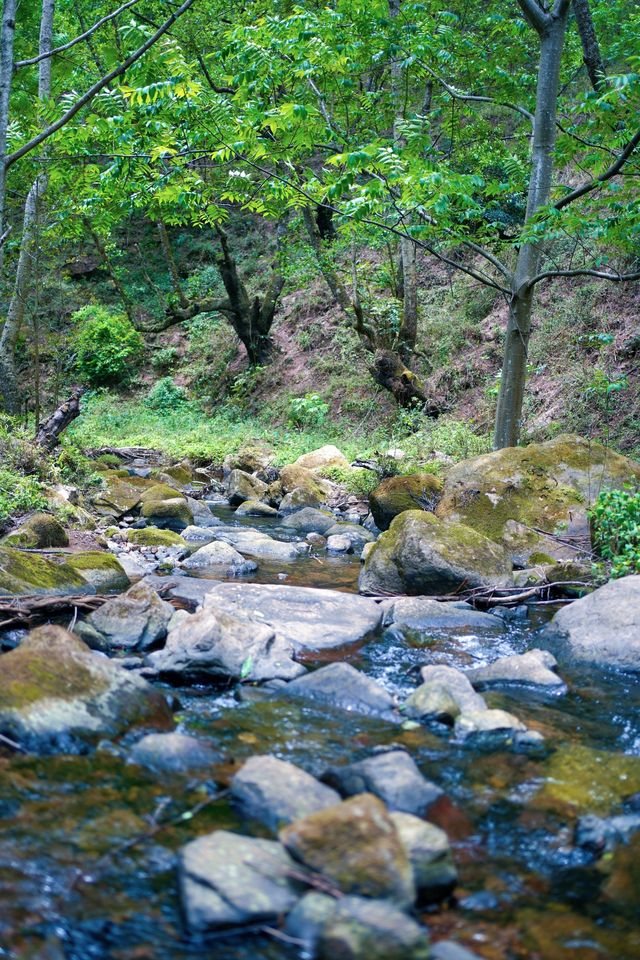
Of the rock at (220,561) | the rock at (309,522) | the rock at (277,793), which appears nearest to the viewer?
the rock at (277,793)

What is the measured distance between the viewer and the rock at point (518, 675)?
3.98 metres

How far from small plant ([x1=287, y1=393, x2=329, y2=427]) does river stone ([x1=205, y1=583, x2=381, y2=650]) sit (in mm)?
10644

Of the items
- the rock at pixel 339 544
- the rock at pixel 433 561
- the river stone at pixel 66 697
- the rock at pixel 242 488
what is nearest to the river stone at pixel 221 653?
the river stone at pixel 66 697

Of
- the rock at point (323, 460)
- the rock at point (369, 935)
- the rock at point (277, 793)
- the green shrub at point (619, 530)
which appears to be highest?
the green shrub at point (619, 530)

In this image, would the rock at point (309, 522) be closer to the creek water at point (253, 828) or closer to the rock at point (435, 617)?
the rock at point (435, 617)

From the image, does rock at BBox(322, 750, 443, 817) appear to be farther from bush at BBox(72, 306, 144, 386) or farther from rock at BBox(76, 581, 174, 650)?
bush at BBox(72, 306, 144, 386)

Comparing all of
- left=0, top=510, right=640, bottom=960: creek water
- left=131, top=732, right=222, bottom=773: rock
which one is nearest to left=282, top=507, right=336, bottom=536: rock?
left=0, top=510, right=640, bottom=960: creek water

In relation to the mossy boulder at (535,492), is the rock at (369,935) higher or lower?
lower

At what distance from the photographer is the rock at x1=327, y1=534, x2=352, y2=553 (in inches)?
326

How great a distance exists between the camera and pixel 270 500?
11602mm

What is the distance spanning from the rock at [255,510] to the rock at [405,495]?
236cm

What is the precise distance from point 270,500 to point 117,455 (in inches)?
191

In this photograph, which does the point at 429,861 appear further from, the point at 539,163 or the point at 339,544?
the point at 539,163

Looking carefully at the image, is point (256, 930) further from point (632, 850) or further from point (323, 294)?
point (323, 294)
